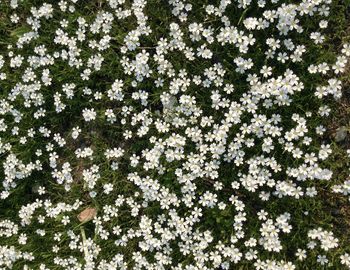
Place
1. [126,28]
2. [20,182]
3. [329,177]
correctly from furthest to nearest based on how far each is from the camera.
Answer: [20,182], [126,28], [329,177]

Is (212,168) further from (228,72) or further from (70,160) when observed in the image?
(70,160)

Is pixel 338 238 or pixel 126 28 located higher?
pixel 126 28

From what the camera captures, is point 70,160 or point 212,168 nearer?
point 212,168

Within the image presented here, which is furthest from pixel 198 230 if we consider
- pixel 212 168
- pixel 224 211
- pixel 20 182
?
pixel 20 182

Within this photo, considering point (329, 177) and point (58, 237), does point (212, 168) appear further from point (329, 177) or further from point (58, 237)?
point (58, 237)

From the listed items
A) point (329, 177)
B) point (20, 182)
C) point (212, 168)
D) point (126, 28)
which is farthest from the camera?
point (20, 182)

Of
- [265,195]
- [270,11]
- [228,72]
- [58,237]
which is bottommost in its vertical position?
[58,237]

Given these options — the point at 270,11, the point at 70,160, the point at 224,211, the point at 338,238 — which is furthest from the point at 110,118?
the point at 338,238
